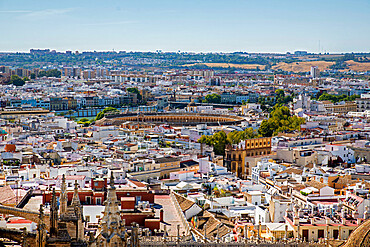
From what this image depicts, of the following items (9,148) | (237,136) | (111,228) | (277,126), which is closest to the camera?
(111,228)

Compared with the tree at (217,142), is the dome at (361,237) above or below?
above

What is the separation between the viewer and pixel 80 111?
87.6 m

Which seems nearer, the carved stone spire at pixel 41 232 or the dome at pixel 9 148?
the carved stone spire at pixel 41 232

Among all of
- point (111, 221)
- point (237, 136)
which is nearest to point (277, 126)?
point (237, 136)

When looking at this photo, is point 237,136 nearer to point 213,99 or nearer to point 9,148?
point 9,148

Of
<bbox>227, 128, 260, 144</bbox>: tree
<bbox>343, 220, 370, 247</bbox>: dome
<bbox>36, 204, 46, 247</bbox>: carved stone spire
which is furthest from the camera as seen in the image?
<bbox>227, 128, 260, 144</bbox>: tree

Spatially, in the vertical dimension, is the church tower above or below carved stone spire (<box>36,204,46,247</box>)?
above

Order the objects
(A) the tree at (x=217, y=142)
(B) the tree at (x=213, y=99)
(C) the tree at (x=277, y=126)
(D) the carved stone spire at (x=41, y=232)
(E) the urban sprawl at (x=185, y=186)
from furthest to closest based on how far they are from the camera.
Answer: (B) the tree at (x=213, y=99) < (C) the tree at (x=277, y=126) < (A) the tree at (x=217, y=142) < (E) the urban sprawl at (x=185, y=186) < (D) the carved stone spire at (x=41, y=232)

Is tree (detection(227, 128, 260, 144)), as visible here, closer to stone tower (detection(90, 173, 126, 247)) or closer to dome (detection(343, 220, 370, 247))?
stone tower (detection(90, 173, 126, 247))

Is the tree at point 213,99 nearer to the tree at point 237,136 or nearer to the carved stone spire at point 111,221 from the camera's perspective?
the tree at point 237,136

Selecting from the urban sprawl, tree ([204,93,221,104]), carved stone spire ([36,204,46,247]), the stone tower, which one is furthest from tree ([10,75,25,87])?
the stone tower

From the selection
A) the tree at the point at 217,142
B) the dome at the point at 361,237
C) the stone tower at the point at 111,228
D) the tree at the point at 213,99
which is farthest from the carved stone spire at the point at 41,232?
the tree at the point at 213,99

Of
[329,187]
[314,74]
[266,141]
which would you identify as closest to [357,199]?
[329,187]

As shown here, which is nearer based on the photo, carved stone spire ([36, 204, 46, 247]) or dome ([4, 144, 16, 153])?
carved stone spire ([36, 204, 46, 247])
